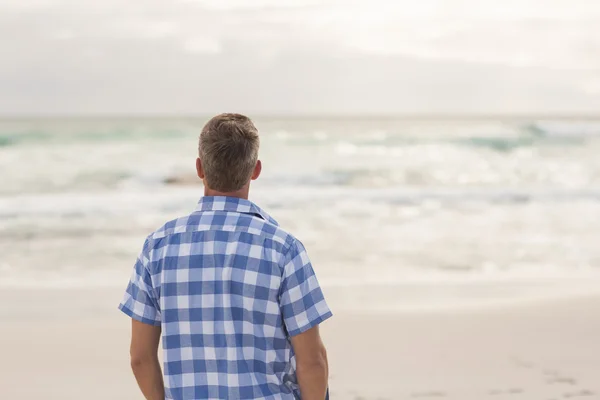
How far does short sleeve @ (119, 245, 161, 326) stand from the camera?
68.7 inches

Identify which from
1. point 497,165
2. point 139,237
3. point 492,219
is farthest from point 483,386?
point 497,165

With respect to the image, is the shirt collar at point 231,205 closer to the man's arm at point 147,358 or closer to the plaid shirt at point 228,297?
the plaid shirt at point 228,297

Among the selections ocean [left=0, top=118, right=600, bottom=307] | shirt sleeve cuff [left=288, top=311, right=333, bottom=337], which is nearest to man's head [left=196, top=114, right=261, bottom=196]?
shirt sleeve cuff [left=288, top=311, right=333, bottom=337]

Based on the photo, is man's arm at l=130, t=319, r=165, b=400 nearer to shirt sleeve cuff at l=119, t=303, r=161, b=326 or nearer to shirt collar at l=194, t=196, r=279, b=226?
shirt sleeve cuff at l=119, t=303, r=161, b=326

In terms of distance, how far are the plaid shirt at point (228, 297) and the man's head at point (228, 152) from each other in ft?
0.13

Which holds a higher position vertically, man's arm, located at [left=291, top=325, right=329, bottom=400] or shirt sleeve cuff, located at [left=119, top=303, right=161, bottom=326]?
shirt sleeve cuff, located at [left=119, top=303, right=161, bottom=326]

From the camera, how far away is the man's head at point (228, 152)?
167 centimetres

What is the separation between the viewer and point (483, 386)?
461 centimetres

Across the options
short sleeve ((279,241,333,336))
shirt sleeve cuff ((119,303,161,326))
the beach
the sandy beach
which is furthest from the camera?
the beach

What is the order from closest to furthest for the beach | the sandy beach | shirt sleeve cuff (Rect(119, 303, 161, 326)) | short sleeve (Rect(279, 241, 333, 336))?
short sleeve (Rect(279, 241, 333, 336)) → shirt sleeve cuff (Rect(119, 303, 161, 326)) → the sandy beach → the beach

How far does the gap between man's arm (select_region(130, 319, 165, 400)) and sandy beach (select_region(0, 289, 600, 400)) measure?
8.96 ft

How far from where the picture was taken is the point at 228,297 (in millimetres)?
1655

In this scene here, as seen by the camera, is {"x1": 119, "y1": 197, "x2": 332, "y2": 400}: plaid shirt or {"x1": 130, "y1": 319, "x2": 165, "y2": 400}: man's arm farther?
{"x1": 130, "y1": 319, "x2": 165, "y2": 400}: man's arm

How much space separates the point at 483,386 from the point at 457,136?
35.8 meters
